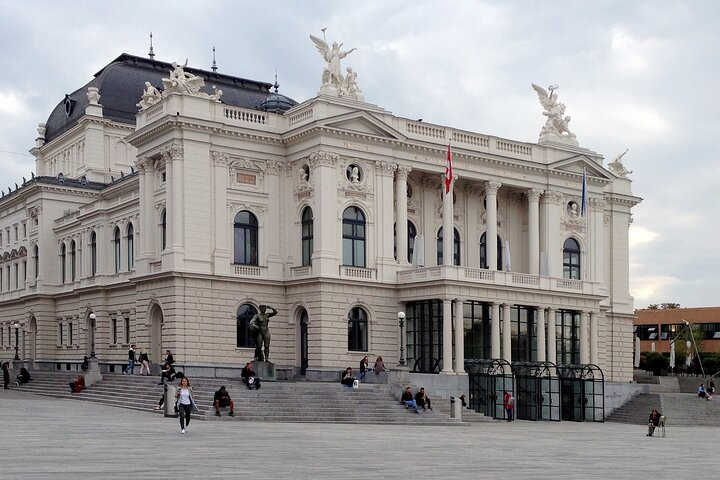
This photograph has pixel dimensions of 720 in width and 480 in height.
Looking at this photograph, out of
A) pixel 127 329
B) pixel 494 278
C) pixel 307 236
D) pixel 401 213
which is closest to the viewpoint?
pixel 307 236

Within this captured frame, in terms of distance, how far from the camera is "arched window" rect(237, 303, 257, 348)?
64.8 m

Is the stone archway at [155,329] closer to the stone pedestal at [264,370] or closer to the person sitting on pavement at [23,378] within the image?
the person sitting on pavement at [23,378]

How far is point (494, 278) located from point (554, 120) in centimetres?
1614

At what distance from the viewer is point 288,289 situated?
2628 inches

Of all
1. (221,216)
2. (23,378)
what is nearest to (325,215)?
(221,216)

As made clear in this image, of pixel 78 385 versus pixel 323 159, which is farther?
pixel 323 159

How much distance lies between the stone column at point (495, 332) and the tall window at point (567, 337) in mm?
7039

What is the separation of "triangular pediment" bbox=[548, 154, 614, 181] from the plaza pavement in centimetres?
2917

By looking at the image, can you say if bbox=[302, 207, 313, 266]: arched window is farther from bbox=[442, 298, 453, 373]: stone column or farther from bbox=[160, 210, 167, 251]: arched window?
bbox=[442, 298, 453, 373]: stone column

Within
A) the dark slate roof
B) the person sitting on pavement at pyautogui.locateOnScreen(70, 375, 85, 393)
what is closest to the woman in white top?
the person sitting on pavement at pyautogui.locateOnScreen(70, 375, 85, 393)

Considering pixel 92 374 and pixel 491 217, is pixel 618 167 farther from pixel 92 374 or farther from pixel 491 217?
pixel 92 374

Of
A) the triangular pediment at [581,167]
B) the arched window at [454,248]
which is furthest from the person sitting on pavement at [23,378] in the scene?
the triangular pediment at [581,167]

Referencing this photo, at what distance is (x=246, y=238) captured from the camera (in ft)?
217

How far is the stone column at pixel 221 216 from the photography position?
64062mm
